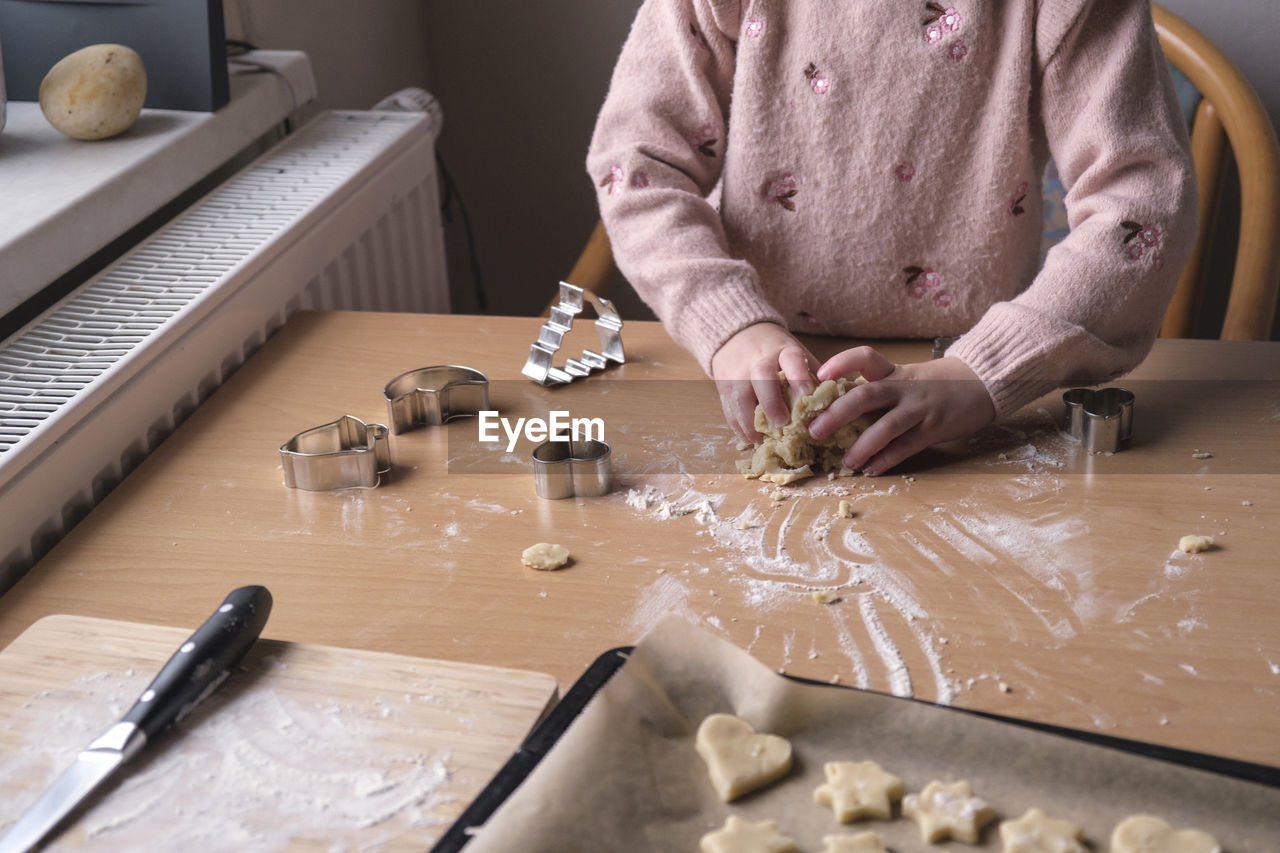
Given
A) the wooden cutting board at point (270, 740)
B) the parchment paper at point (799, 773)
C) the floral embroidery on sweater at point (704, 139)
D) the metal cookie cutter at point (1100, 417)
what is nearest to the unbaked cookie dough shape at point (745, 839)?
the parchment paper at point (799, 773)

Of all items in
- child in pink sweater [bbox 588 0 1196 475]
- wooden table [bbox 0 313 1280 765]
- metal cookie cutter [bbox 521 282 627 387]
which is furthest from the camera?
metal cookie cutter [bbox 521 282 627 387]

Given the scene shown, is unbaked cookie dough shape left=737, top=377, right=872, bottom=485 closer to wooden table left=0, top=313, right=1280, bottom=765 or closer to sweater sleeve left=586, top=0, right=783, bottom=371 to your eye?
wooden table left=0, top=313, right=1280, bottom=765

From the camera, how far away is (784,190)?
1.10 m

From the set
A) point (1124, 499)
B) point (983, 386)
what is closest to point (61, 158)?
point (983, 386)

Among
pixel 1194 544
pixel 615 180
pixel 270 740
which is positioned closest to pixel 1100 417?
pixel 1194 544

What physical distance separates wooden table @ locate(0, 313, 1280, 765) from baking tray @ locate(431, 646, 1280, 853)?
19mm

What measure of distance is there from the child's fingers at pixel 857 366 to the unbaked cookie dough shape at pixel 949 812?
16.5 inches

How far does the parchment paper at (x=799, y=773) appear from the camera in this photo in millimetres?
507

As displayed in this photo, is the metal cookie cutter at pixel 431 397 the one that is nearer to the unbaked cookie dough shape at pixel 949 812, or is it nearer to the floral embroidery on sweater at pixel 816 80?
the floral embroidery on sweater at pixel 816 80

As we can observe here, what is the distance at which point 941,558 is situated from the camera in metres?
0.74

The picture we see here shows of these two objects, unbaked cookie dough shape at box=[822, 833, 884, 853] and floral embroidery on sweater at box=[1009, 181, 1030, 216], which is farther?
floral embroidery on sweater at box=[1009, 181, 1030, 216]

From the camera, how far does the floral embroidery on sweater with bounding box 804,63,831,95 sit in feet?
Result: 3.46

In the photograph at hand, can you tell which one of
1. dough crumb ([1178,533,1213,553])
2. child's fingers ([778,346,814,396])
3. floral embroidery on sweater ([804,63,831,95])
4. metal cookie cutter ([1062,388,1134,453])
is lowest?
dough crumb ([1178,533,1213,553])

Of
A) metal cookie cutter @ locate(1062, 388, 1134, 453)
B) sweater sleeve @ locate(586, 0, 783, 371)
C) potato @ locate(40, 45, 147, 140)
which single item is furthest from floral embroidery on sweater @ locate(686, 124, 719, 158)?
potato @ locate(40, 45, 147, 140)
